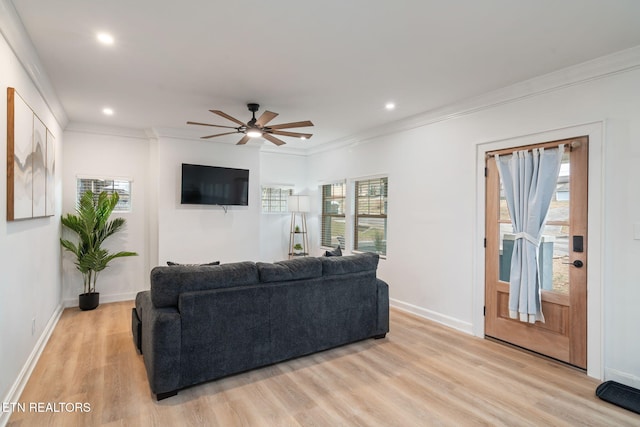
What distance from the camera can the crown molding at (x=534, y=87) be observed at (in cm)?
274

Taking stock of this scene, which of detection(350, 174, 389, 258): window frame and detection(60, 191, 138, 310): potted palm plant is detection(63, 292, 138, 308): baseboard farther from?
detection(350, 174, 389, 258): window frame

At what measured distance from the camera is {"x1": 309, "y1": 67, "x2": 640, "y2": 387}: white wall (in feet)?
8.90

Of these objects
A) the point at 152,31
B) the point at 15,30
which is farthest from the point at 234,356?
the point at 15,30

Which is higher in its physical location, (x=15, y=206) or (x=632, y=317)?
(x=15, y=206)

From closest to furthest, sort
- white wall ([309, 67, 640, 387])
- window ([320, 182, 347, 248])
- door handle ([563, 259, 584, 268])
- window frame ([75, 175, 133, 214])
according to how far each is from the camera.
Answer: white wall ([309, 67, 640, 387])
door handle ([563, 259, 584, 268])
window frame ([75, 175, 133, 214])
window ([320, 182, 347, 248])

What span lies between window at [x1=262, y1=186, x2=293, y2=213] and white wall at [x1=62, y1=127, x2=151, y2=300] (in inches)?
85.2

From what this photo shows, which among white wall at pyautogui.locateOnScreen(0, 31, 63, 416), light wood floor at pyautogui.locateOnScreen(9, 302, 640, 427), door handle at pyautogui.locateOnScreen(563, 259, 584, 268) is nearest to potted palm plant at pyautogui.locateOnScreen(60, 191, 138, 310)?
white wall at pyautogui.locateOnScreen(0, 31, 63, 416)

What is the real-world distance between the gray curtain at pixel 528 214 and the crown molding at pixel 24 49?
4.22m

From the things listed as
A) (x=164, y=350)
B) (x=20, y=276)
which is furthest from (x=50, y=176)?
(x=164, y=350)

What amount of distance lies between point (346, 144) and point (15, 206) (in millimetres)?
4562

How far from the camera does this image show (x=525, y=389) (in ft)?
8.77

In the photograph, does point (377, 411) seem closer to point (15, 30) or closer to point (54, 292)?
point (15, 30)

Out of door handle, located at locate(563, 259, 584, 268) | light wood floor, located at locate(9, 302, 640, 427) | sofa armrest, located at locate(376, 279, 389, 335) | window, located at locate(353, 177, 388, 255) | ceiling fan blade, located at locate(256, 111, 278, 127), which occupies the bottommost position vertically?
light wood floor, located at locate(9, 302, 640, 427)

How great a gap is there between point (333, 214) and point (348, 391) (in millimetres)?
4126
